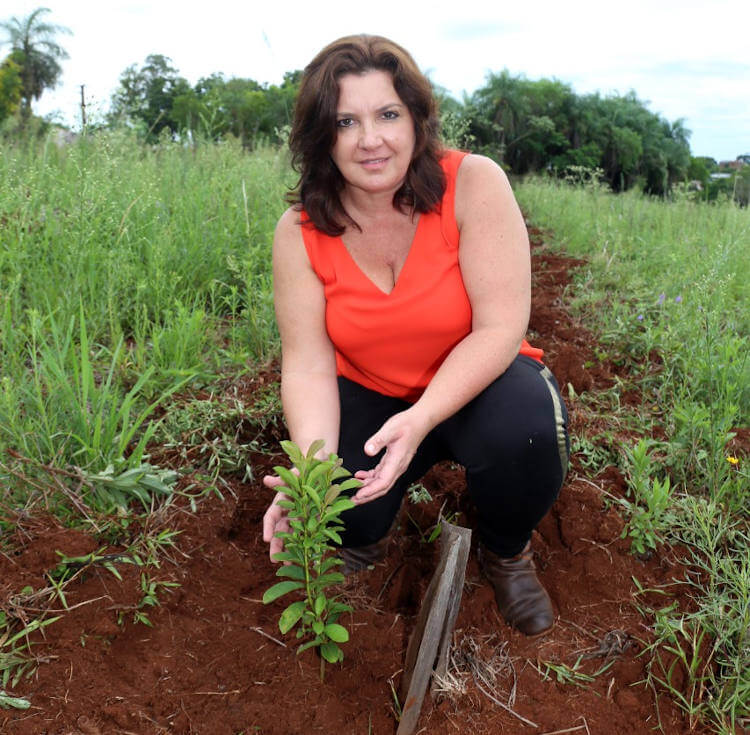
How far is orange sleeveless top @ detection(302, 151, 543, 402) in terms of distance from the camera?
1953 mm

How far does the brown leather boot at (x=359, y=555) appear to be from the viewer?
2125mm

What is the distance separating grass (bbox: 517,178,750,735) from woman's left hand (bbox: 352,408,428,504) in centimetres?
76

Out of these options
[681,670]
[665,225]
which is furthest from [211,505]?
[665,225]

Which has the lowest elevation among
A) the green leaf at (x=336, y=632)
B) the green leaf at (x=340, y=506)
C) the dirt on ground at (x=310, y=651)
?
the dirt on ground at (x=310, y=651)

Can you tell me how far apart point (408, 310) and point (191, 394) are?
109 centimetres

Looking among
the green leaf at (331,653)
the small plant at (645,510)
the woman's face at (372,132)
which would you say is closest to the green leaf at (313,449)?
the green leaf at (331,653)

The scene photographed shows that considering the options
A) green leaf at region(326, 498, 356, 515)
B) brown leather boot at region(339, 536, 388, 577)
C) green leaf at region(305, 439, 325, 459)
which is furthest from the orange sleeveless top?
green leaf at region(326, 498, 356, 515)

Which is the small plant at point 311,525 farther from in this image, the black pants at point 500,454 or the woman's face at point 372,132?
the woman's face at point 372,132

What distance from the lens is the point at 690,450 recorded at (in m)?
2.37

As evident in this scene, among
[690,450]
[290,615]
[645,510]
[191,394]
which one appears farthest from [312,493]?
[690,450]

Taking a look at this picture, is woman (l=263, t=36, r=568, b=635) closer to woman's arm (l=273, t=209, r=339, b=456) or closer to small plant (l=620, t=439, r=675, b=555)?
woman's arm (l=273, t=209, r=339, b=456)

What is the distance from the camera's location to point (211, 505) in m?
2.17

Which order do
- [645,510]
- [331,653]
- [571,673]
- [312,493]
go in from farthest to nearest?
[645,510] < [571,673] < [331,653] < [312,493]

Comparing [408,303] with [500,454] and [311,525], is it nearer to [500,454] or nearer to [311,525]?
[500,454]
